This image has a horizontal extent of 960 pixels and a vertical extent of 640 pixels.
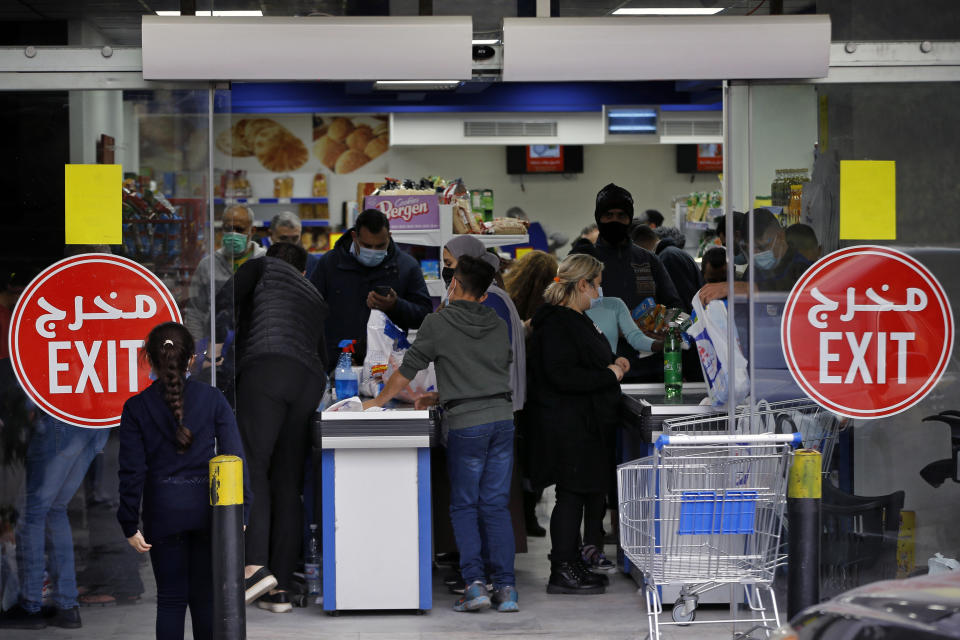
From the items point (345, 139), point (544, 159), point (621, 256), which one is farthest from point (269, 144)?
point (621, 256)

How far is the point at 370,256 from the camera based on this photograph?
6430 millimetres

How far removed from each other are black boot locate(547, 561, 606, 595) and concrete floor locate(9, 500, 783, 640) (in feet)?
0.15

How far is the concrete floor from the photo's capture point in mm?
4727

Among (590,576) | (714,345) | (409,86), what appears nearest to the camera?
(714,345)

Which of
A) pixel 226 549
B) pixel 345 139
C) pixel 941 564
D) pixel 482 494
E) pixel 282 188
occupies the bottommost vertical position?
pixel 941 564

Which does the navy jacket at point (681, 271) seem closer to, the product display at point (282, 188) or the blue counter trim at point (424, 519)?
the blue counter trim at point (424, 519)

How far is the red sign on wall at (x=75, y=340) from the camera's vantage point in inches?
180

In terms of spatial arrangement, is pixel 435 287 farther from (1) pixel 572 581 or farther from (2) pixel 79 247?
(2) pixel 79 247

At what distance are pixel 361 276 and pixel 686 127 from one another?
22.9ft

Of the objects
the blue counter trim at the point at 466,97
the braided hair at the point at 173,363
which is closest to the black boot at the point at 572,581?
the braided hair at the point at 173,363

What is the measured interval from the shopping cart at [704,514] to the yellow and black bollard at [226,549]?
1.26 meters

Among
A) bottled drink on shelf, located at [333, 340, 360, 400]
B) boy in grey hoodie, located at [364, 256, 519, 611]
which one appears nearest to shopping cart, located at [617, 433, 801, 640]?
boy in grey hoodie, located at [364, 256, 519, 611]

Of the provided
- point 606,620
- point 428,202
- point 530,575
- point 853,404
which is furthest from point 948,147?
point 428,202

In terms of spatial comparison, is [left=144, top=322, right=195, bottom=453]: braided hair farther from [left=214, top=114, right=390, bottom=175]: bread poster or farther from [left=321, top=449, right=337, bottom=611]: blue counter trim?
[left=214, top=114, right=390, bottom=175]: bread poster
